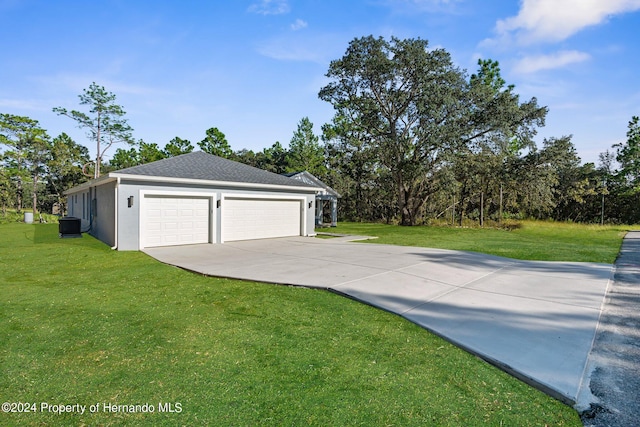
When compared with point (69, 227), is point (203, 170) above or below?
above

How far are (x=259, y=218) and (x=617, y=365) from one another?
1089 cm

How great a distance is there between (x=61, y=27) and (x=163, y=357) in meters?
12.0

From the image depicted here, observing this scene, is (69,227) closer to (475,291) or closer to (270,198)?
(270,198)

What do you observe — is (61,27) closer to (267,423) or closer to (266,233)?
(266,233)

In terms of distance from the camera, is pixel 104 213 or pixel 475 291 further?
pixel 104 213

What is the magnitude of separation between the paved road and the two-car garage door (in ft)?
33.4

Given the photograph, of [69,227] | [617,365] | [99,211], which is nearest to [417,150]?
[99,211]

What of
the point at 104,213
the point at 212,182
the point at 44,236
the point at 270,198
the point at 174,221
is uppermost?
the point at 212,182

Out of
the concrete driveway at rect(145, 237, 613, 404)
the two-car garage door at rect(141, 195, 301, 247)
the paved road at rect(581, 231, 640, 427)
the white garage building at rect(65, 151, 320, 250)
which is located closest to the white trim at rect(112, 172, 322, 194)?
the white garage building at rect(65, 151, 320, 250)

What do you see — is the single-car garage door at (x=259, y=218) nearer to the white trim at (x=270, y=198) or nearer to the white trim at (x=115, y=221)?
the white trim at (x=270, y=198)

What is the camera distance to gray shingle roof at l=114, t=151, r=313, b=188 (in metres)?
10.2

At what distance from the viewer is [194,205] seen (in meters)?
10.8

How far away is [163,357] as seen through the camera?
2.91 metres

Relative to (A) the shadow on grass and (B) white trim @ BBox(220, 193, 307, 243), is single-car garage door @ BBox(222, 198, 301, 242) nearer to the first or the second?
(B) white trim @ BBox(220, 193, 307, 243)
